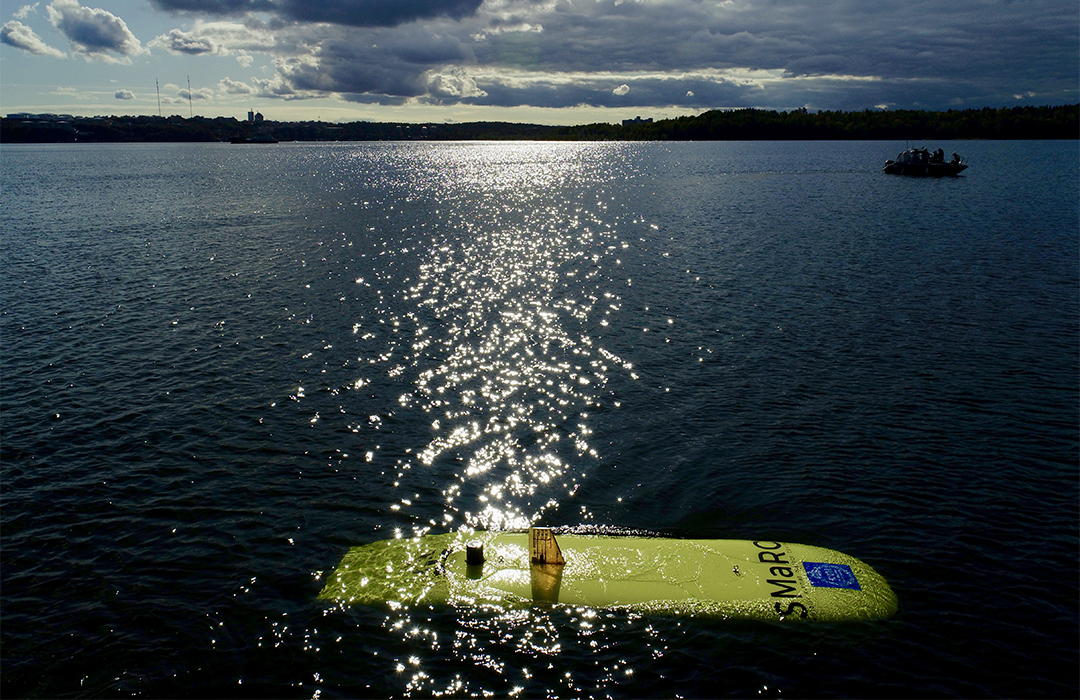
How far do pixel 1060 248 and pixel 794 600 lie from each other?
5414 cm

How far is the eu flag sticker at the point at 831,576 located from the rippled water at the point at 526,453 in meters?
1.19

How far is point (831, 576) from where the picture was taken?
16.2m

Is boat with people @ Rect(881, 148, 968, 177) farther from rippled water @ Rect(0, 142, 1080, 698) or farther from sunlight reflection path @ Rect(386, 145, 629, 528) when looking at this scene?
sunlight reflection path @ Rect(386, 145, 629, 528)

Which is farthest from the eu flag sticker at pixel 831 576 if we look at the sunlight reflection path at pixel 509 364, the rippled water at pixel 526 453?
the sunlight reflection path at pixel 509 364

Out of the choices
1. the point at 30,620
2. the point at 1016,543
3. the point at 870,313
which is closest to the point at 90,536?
the point at 30,620

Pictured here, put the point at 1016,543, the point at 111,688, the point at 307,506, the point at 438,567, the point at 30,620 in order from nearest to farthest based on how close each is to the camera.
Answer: the point at 111,688, the point at 30,620, the point at 438,567, the point at 1016,543, the point at 307,506

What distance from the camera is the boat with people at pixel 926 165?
11569 centimetres

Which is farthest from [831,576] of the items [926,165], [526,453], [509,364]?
[926,165]

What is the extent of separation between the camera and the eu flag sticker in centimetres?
1595

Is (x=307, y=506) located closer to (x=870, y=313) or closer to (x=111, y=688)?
(x=111, y=688)

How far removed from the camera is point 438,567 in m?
16.9

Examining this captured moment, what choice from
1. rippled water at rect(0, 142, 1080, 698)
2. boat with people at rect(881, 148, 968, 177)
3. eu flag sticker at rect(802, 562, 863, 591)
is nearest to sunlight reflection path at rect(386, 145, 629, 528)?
rippled water at rect(0, 142, 1080, 698)

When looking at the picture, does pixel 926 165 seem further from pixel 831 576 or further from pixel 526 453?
pixel 831 576

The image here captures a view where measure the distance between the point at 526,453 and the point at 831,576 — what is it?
10.5 meters
